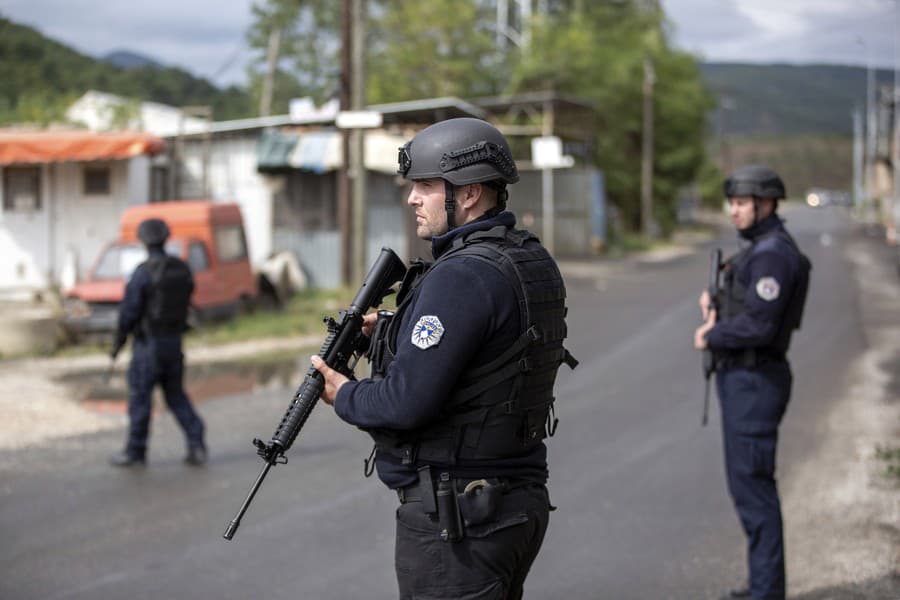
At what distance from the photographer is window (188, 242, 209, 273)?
15.1m

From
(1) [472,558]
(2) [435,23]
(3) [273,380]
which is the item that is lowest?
(3) [273,380]

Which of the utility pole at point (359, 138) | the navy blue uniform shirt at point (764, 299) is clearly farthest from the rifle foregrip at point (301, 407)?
the utility pole at point (359, 138)

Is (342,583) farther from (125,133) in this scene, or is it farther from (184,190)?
(184,190)

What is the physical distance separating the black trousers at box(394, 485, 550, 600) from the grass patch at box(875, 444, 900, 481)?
17.4 feet

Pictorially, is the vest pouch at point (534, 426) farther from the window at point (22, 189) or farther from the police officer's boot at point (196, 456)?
the window at point (22, 189)

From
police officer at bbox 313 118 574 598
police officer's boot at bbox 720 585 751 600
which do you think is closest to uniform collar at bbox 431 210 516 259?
police officer at bbox 313 118 574 598

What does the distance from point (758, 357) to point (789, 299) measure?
12.4 inches

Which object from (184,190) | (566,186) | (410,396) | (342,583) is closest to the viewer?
(410,396)

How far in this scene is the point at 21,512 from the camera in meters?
6.67

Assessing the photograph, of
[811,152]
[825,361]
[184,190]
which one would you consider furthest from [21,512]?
[811,152]

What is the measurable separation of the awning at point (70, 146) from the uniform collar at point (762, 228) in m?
14.7

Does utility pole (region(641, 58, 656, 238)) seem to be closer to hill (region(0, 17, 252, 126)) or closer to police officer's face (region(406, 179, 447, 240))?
hill (region(0, 17, 252, 126))

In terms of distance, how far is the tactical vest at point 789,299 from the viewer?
4914 mm

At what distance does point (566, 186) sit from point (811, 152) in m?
95.1
